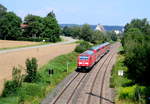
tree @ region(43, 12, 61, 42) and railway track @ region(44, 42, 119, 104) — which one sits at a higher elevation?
tree @ region(43, 12, 61, 42)

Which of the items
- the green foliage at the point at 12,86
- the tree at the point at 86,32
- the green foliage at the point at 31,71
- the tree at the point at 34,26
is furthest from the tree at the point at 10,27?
the green foliage at the point at 12,86

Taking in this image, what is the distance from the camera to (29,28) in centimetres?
9862

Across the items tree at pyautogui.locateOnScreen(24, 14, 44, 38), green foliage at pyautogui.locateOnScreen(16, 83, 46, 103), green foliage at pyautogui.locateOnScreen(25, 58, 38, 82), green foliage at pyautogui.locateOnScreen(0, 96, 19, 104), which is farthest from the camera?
tree at pyautogui.locateOnScreen(24, 14, 44, 38)

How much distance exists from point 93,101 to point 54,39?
7765 centimetres

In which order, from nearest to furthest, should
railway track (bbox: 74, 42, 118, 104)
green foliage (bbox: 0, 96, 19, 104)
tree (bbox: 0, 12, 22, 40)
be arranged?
green foliage (bbox: 0, 96, 19, 104) → railway track (bbox: 74, 42, 118, 104) → tree (bbox: 0, 12, 22, 40)

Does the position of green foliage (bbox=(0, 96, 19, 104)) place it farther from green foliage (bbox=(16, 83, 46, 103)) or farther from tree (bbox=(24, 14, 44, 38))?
tree (bbox=(24, 14, 44, 38))

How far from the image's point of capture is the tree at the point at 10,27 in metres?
93.0

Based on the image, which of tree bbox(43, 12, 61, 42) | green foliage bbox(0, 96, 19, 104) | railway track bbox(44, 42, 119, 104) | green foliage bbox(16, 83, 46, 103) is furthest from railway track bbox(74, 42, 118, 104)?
tree bbox(43, 12, 61, 42)

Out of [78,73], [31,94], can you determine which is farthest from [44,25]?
[31,94]

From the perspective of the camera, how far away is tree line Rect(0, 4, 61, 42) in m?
93.9

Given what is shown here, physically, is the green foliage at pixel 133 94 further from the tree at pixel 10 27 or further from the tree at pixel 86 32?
the tree at pixel 86 32

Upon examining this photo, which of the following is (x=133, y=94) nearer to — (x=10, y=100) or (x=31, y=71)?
(x=10, y=100)

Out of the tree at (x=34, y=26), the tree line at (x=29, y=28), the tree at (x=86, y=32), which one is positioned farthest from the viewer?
the tree at (x=86, y=32)

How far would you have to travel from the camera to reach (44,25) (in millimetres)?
98250
